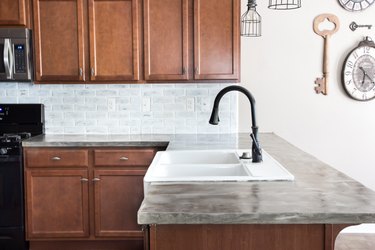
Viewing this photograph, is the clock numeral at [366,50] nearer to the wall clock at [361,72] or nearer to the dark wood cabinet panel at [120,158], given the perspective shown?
the wall clock at [361,72]

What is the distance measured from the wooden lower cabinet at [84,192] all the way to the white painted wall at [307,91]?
1.16 metres

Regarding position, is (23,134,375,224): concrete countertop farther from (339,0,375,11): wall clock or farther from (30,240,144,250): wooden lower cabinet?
(339,0,375,11): wall clock

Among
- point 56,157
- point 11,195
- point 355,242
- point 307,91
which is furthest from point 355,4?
point 11,195

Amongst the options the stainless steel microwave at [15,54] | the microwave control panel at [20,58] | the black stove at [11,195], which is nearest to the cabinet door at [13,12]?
the stainless steel microwave at [15,54]

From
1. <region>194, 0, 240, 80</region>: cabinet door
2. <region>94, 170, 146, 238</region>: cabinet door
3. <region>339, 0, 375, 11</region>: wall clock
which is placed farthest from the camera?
<region>339, 0, 375, 11</region>: wall clock

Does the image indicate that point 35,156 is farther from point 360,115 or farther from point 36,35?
point 360,115

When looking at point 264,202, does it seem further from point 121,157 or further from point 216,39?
point 216,39

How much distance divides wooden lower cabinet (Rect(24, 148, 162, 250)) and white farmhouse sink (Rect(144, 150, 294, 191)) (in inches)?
31.5

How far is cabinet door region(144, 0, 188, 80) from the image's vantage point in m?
3.17

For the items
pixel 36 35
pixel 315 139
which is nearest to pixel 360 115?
pixel 315 139

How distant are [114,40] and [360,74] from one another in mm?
2108

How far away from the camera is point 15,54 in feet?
10.4

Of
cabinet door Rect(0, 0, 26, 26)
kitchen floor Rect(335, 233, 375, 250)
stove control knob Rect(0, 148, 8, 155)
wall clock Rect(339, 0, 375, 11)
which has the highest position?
wall clock Rect(339, 0, 375, 11)

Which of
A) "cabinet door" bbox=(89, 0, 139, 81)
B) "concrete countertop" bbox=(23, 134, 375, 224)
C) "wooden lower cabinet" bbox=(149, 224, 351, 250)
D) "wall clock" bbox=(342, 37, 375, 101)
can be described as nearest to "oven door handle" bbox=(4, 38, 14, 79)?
"cabinet door" bbox=(89, 0, 139, 81)
